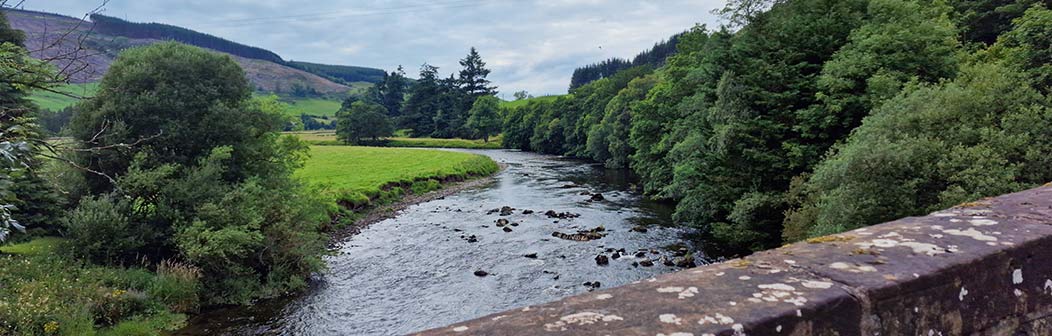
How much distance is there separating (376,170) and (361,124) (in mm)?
60632

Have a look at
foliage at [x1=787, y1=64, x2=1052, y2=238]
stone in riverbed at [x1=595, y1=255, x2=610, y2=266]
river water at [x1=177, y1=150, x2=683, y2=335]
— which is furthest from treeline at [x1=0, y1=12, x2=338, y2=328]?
foliage at [x1=787, y1=64, x2=1052, y2=238]

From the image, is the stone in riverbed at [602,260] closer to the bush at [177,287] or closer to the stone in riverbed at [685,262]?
the stone in riverbed at [685,262]

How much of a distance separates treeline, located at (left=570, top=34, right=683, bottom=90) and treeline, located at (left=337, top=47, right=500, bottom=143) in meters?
38.7

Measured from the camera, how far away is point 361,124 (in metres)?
105

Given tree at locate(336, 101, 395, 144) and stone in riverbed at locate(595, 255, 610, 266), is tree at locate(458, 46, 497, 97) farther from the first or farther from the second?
stone in riverbed at locate(595, 255, 610, 266)

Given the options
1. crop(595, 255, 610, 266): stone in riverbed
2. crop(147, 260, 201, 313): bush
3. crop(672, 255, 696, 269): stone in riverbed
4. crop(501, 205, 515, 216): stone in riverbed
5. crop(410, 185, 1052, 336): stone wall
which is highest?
crop(410, 185, 1052, 336): stone wall

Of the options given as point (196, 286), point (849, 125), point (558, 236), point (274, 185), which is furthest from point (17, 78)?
point (849, 125)

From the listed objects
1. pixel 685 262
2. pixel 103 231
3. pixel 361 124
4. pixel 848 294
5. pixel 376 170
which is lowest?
pixel 376 170

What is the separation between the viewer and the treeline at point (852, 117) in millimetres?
12141

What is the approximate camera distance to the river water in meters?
15.2

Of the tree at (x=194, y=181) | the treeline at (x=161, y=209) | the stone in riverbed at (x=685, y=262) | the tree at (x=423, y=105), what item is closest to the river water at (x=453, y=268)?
the stone in riverbed at (x=685, y=262)

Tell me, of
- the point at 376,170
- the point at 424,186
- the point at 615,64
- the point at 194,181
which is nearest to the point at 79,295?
the point at 194,181

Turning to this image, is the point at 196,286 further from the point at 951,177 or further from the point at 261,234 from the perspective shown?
the point at 951,177

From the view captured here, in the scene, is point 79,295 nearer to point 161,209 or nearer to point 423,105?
point 161,209
